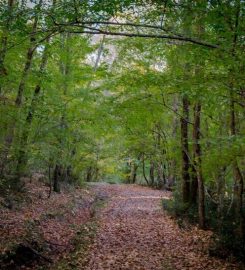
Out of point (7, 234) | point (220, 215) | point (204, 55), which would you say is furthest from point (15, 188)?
point (204, 55)

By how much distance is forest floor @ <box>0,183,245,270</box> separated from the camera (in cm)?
879

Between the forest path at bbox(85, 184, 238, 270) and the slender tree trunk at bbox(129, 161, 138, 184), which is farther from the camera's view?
the slender tree trunk at bbox(129, 161, 138, 184)

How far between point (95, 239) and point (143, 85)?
544 centimetres

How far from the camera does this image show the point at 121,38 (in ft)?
43.3

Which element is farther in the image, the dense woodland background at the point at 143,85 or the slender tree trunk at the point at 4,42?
the slender tree trunk at the point at 4,42

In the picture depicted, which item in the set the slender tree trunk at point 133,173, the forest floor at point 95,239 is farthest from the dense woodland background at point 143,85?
the slender tree trunk at point 133,173

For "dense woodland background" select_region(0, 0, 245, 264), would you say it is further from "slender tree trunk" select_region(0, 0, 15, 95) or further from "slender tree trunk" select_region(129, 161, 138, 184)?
"slender tree trunk" select_region(129, 161, 138, 184)

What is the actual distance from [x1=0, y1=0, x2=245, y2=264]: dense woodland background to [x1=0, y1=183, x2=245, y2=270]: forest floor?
0.93 metres

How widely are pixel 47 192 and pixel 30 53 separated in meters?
7.55

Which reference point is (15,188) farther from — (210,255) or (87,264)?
(210,255)

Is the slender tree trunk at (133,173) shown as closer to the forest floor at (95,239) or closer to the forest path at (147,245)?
the forest floor at (95,239)

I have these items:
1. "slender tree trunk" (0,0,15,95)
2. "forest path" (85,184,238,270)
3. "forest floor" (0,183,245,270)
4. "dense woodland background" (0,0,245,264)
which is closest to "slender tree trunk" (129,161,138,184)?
"dense woodland background" (0,0,245,264)

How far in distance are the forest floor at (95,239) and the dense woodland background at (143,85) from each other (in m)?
0.93

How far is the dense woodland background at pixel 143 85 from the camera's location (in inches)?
278
